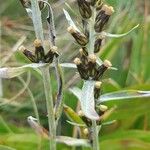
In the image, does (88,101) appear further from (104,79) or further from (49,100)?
(104,79)

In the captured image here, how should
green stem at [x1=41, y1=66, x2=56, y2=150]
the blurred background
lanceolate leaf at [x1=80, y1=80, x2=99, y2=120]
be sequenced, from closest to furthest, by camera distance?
lanceolate leaf at [x1=80, y1=80, x2=99, y2=120], green stem at [x1=41, y1=66, x2=56, y2=150], the blurred background

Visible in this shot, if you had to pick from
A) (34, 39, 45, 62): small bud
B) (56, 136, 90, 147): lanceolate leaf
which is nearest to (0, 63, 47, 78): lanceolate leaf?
(34, 39, 45, 62): small bud

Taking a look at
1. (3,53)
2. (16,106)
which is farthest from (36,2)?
(3,53)

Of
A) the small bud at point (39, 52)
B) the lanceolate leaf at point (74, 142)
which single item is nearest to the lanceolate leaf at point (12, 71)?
the small bud at point (39, 52)

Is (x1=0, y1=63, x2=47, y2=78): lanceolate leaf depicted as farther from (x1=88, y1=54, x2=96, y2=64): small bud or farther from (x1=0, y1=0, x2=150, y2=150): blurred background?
(x1=0, y1=0, x2=150, y2=150): blurred background

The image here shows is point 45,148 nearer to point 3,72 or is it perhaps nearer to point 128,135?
point 128,135

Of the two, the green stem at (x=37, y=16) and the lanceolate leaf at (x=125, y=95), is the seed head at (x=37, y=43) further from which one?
the lanceolate leaf at (x=125, y=95)
